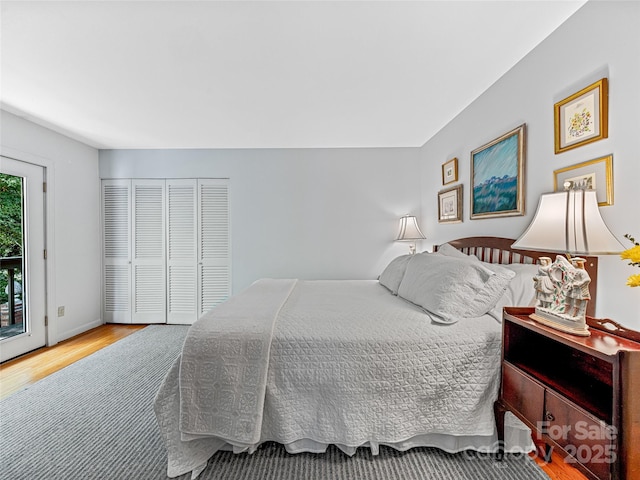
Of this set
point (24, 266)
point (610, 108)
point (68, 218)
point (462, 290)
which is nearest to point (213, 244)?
point (68, 218)

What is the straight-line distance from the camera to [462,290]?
1.63m

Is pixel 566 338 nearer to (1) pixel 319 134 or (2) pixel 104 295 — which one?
(1) pixel 319 134

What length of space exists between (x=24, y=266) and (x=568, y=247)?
4.41m

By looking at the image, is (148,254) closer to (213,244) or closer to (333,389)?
(213,244)

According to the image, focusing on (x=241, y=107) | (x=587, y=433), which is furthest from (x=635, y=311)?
(x=241, y=107)

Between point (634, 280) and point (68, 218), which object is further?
point (68, 218)

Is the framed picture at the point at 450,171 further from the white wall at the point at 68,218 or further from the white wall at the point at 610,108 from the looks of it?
the white wall at the point at 68,218

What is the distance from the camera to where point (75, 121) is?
9.59 ft

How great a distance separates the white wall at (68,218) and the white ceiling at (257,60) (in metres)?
0.24

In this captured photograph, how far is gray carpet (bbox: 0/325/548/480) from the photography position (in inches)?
57.0

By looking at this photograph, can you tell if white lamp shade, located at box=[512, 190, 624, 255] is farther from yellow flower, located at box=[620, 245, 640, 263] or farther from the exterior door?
the exterior door

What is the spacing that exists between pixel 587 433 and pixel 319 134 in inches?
125

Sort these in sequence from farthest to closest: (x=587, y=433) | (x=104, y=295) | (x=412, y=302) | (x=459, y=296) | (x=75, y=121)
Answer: (x=104, y=295)
(x=75, y=121)
(x=412, y=302)
(x=459, y=296)
(x=587, y=433)

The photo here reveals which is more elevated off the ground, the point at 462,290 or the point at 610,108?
the point at 610,108
